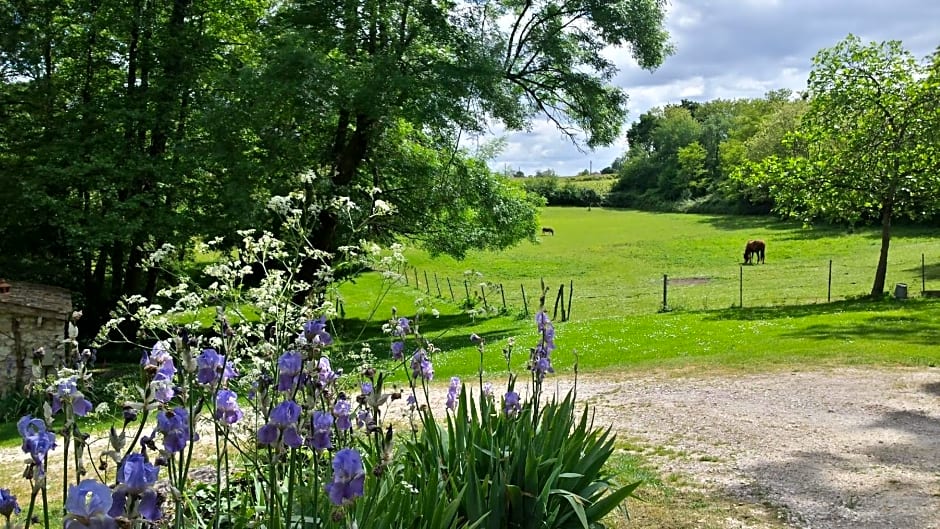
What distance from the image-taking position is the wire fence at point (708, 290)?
78.1ft

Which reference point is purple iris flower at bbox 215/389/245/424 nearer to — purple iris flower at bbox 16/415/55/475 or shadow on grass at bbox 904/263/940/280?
purple iris flower at bbox 16/415/55/475

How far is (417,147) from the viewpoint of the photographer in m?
20.7

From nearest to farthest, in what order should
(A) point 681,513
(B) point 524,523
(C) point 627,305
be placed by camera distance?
(B) point 524,523 → (A) point 681,513 → (C) point 627,305

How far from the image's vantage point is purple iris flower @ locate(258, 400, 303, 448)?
224 centimetres

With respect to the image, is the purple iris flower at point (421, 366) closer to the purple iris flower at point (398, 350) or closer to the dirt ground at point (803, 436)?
the purple iris flower at point (398, 350)

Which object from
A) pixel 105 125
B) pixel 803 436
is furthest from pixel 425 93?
pixel 803 436

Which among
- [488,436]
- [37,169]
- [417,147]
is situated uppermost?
[417,147]

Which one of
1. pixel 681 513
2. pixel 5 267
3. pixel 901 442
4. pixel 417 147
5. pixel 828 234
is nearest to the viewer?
pixel 681 513

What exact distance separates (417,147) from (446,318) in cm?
781

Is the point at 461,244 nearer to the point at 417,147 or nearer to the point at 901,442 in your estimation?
the point at 417,147

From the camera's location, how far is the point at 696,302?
25.0m

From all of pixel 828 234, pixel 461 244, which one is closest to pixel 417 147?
pixel 461 244

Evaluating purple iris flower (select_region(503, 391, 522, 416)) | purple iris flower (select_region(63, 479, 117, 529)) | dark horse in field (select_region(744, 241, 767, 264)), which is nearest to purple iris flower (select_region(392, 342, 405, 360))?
purple iris flower (select_region(503, 391, 522, 416))

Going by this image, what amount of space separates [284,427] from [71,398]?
0.76m
